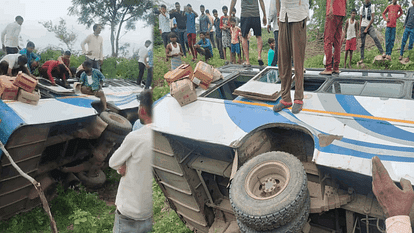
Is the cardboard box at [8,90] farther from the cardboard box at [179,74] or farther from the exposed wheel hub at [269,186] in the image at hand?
the exposed wheel hub at [269,186]

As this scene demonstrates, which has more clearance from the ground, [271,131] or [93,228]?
[271,131]

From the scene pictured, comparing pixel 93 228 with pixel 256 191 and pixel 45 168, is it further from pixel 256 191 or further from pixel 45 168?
pixel 256 191

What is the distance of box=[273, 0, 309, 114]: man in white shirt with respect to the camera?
9.75 feet

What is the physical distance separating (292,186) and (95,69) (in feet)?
5.76

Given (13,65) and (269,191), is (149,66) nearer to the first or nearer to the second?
(269,191)

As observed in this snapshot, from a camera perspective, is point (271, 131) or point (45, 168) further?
point (45, 168)

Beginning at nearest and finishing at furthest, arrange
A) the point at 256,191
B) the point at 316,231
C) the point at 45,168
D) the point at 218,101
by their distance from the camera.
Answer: the point at 256,191 → the point at 316,231 → the point at 218,101 → the point at 45,168

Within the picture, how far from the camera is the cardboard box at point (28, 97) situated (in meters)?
3.24

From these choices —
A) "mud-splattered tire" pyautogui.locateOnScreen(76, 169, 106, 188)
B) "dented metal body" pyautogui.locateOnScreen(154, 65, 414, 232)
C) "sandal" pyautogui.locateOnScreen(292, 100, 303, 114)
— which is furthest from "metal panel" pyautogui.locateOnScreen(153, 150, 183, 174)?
"mud-splattered tire" pyautogui.locateOnScreen(76, 169, 106, 188)

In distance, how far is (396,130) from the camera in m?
2.48

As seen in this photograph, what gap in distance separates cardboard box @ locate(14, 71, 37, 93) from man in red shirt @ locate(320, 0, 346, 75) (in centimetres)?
353

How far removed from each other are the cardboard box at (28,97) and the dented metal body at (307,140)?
140 cm

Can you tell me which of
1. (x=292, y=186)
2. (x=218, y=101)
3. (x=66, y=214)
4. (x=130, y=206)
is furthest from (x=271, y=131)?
(x=66, y=214)

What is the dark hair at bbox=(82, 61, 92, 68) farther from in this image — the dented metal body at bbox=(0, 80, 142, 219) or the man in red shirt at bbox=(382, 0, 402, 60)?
the man in red shirt at bbox=(382, 0, 402, 60)
